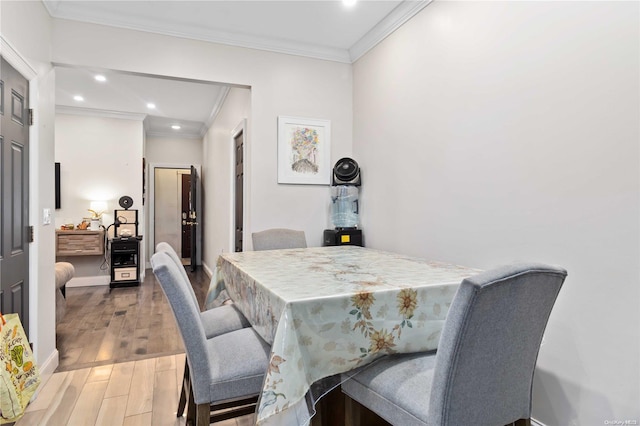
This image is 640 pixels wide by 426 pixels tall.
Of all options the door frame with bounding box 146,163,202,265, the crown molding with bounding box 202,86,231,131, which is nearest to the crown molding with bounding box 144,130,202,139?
the crown molding with bounding box 202,86,231,131

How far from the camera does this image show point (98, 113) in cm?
558

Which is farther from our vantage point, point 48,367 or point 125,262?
point 125,262

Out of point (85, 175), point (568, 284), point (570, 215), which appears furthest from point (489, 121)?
point (85, 175)

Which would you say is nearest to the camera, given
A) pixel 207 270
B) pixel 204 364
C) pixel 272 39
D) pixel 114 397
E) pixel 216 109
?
pixel 204 364

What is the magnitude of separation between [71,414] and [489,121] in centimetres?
293

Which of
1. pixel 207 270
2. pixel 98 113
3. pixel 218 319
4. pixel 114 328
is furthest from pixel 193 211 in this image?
pixel 218 319

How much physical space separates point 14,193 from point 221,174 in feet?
10.3

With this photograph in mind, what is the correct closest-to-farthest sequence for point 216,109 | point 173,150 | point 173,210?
point 216,109 < point 173,150 < point 173,210

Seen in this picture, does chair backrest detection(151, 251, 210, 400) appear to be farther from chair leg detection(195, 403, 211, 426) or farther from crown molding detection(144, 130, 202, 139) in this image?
crown molding detection(144, 130, 202, 139)

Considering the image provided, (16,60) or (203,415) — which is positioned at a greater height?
(16,60)

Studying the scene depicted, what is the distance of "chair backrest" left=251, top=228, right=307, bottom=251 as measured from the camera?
297 cm

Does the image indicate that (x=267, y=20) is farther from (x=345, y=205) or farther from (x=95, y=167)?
(x=95, y=167)

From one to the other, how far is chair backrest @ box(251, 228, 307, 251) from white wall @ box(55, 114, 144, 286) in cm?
371

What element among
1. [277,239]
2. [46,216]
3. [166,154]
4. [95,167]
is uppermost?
[166,154]
